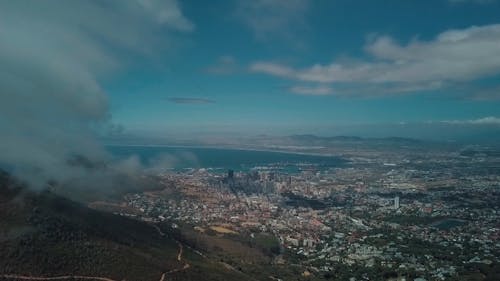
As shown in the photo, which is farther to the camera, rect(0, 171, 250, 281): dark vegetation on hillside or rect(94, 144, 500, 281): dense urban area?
rect(94, 144, 500, 281): dense urban area

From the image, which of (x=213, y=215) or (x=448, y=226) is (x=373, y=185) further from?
(x=213, y=215)

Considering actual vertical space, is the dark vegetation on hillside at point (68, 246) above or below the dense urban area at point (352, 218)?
above

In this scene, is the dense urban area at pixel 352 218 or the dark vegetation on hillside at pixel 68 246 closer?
the dark vegetation on hillside at pixel 68 246

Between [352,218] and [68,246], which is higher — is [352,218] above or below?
below

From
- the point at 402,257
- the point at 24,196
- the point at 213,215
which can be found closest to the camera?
the point at 24,196

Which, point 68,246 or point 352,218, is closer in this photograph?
point 68,246

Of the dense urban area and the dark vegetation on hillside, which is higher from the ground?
the dark vegetation on hillside

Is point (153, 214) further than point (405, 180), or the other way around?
point (405, 180)

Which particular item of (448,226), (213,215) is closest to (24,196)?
(213,215)
